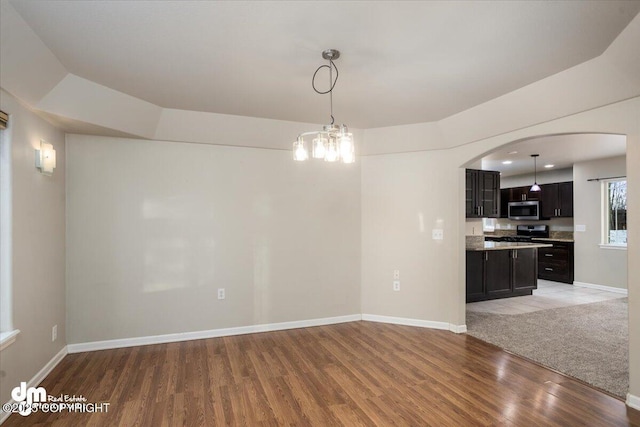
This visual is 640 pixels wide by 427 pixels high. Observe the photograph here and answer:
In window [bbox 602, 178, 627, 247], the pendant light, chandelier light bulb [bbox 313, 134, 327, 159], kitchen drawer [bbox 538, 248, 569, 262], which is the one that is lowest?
kitchen drawer [bbox 538, 248, 569, 262]

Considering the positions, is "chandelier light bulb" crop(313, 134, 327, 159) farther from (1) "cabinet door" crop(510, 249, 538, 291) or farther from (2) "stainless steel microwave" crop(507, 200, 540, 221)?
(2) "stainless steel microwave" crop(507, 200, 540, 221)

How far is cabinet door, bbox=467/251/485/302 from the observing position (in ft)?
17.8

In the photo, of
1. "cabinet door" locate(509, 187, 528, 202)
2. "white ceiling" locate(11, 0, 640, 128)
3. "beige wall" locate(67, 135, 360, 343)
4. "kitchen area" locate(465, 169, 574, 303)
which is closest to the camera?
"white ceiling" locate(11, 0, 640, 128)

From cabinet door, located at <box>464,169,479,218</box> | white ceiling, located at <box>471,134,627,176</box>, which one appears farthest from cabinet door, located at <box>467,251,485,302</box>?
white ceiling, located at <box>471,134,627,176</box>

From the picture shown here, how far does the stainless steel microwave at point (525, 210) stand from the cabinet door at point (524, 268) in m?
2.16

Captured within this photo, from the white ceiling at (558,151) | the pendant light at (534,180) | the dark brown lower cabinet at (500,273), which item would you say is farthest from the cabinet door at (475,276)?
the pendant light at (534,180)

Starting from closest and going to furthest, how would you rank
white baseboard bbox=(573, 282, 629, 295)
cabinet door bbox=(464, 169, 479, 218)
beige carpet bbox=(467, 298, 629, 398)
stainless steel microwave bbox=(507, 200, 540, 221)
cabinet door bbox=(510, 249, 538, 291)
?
1. beige carpet bbox=(467, 298, 629, 398)
2. cabinet door bbox=(464, 169, 479, 218)
3. cabinet door bbox=(510, 249, 538, 291)
4. white baseboard bbox=(573, 282, 629, 295)
5. stainless steel microwave bbox=(507, 200, 540, 221)

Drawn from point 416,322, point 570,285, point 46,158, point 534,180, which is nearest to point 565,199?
point 534,180

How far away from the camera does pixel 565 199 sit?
285 inches

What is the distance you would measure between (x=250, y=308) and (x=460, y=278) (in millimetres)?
2688

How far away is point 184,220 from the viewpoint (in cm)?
380

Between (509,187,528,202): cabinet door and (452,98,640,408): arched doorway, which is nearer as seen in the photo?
(452,98,640,408): arched doorway

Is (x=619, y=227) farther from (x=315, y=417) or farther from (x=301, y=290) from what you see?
(x=315, y=417)

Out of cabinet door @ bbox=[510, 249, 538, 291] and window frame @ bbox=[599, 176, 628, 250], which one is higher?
window frame @ bbox=[599, 176, 628, 250]
